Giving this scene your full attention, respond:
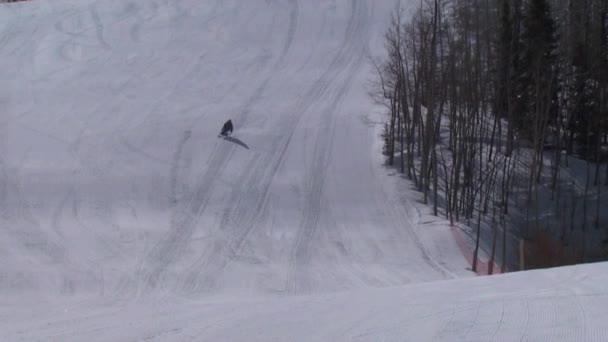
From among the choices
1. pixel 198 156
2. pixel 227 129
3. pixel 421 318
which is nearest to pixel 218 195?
pixel 198 156

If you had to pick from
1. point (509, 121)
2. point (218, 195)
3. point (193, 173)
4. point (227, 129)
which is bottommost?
point (218, 195)

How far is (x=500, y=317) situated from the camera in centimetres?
710

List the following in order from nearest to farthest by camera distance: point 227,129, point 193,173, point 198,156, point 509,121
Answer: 1. point 193,173
2. point 509,121
3. point 198,156
4. point 227,129

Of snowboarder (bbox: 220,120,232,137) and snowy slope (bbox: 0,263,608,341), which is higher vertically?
snowboarder (bbox: 220,120,232,137)

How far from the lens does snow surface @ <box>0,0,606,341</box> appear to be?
9.12m

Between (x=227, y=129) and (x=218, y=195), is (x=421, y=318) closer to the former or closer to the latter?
(x=218, y=195)

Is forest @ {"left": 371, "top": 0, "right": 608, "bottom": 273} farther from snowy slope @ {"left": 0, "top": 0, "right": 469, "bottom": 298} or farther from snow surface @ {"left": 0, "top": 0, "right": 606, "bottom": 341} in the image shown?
snowy slope @ {"left": 0, "top": 0, "right": 469, "bottom": 298}

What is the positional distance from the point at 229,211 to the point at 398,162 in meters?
7.62

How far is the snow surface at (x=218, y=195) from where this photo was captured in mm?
9125

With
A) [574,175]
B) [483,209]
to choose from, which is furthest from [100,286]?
[574,175]

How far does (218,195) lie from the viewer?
28172mm

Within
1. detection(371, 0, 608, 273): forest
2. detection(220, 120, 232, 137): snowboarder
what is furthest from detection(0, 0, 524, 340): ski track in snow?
detection(371, 0, 608, 273): forest

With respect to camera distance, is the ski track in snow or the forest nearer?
the ski track in snow

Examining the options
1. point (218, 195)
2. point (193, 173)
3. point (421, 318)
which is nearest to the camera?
point (421, 318)
